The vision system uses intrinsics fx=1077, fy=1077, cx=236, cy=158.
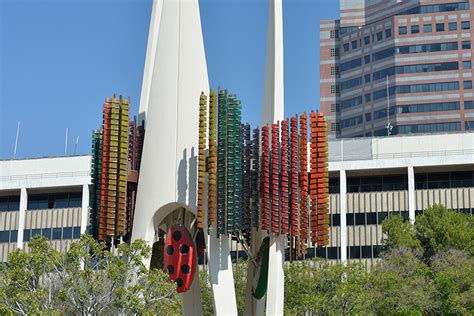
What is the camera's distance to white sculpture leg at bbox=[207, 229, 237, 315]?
41.1m

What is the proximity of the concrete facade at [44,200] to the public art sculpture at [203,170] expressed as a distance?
36806mm

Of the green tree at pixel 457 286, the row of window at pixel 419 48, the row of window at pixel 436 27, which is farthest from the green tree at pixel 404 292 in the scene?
the row of window at pixel 436 27

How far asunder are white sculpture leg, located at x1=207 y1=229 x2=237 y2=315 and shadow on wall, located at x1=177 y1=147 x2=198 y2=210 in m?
1.44

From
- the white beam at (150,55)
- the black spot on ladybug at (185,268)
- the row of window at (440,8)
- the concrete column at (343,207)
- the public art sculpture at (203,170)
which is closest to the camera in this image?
the public art sculpture at (203,170)

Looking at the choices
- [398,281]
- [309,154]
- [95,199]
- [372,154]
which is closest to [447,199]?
[372,154]

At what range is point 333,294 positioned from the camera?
176 ft

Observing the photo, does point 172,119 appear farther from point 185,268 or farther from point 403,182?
point 403,182

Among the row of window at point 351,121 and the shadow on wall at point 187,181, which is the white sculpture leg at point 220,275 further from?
the row of window at point 351,121

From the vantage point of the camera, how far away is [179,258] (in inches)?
1646

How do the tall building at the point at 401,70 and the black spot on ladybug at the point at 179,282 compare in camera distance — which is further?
the tall building at the point at 401,70

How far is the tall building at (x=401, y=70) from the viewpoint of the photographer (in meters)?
122

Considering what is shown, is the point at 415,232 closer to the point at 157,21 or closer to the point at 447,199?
the point at 447,199

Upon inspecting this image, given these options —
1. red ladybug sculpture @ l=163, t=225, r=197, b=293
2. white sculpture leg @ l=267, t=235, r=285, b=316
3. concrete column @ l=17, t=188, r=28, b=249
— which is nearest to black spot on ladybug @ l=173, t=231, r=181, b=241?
red ladybug sculpture @ l=163, t=225, r=197, b=293

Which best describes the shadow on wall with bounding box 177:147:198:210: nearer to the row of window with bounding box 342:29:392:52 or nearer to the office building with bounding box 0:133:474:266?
the office building with bounding box 0:133:474:266
